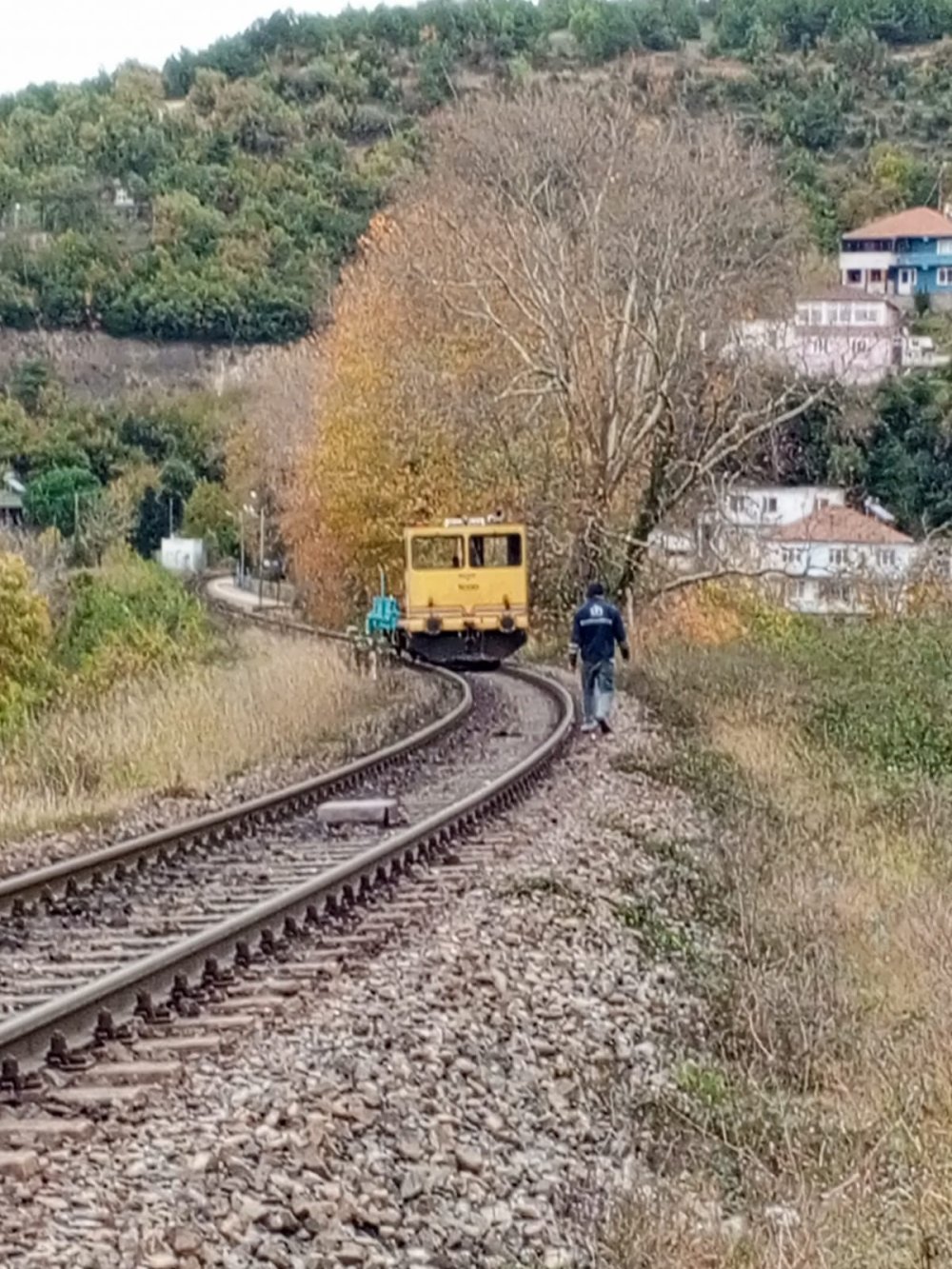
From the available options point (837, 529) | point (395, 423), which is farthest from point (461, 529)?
point (837, 529)

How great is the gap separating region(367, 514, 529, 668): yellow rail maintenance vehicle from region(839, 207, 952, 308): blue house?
8454 centimetres

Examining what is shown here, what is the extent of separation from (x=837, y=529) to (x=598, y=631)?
111 feet

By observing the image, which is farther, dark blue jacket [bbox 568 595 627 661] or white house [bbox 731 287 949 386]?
white house [bbox 731 287 949 386]

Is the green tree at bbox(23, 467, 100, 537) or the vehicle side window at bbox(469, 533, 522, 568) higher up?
the vehicle side window at bbox(469, 533, 522, 568)

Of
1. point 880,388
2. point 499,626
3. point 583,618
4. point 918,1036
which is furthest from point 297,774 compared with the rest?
point 880,388

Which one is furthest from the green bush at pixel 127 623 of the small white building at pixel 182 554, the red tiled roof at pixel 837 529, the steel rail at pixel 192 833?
the small white building at pixel 182 554

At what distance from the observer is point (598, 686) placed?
22047mm

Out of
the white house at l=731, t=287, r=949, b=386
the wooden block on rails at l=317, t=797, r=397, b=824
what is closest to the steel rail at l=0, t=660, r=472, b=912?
the wooden block on rails at l=317, t=797, r=397, b=824

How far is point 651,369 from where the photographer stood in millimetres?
39250

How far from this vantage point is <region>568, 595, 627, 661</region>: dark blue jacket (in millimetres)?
21656

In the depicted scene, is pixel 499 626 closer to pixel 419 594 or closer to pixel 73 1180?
pixel 419 594

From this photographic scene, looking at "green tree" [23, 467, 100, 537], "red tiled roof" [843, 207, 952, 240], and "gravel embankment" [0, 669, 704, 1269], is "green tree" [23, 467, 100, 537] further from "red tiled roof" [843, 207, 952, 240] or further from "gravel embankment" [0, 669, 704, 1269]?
"gravel embankment" [0, 669, 704, 1269]

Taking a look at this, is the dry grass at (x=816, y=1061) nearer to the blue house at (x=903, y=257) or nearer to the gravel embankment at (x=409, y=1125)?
the gravel embankment at (x=409, y=1125)

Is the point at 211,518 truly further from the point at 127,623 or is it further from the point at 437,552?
the point at 437,552
